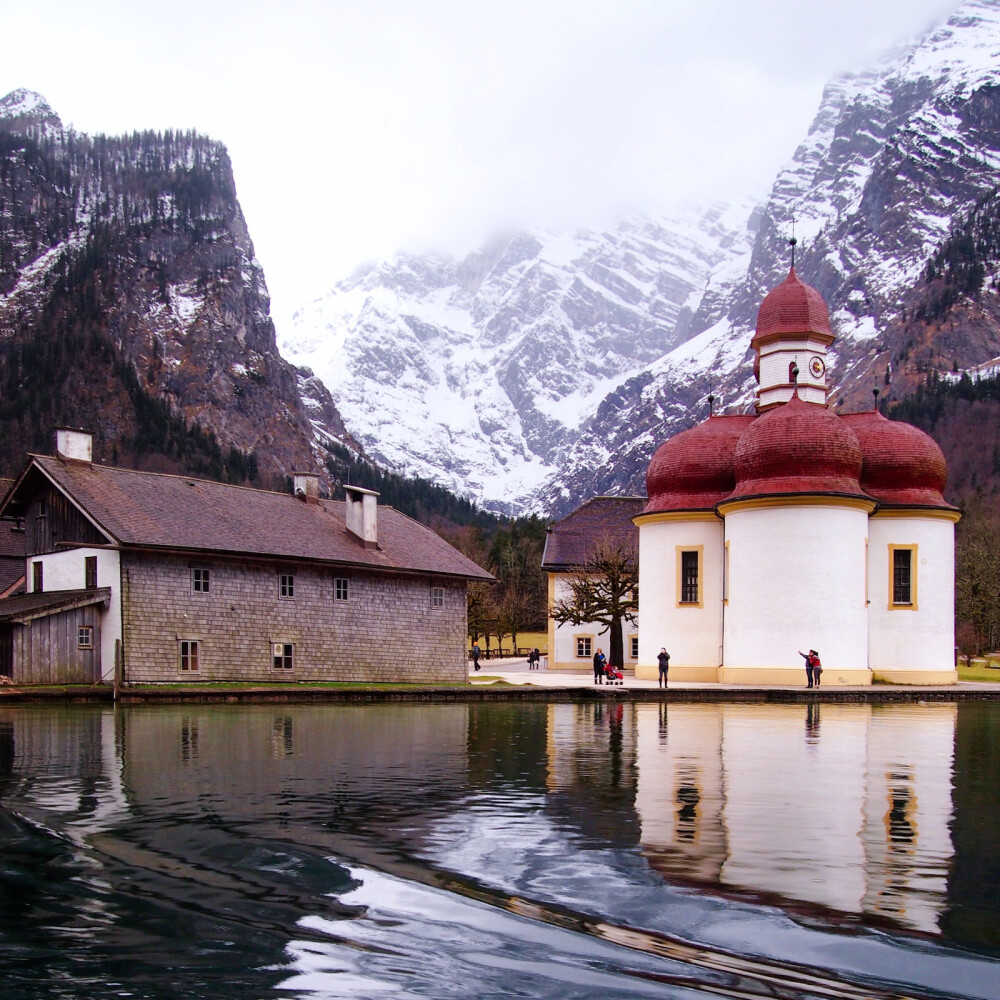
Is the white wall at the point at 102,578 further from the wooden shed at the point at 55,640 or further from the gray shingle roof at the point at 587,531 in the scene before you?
the gray shingle roof at the point at 587,531

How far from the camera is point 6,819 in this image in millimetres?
11328

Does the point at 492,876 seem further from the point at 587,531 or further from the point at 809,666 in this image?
the point at 587,531

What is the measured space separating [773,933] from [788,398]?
44.9 m

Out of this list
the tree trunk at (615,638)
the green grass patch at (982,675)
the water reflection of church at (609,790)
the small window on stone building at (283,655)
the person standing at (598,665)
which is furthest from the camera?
the tree trunk at (615,638)

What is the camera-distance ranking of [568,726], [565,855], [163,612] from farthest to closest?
[163,612] < [568,726] < [565,855]

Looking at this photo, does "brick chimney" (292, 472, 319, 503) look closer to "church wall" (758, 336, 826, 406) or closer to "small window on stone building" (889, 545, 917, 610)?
"church wall" (758, 336, 826, 406)

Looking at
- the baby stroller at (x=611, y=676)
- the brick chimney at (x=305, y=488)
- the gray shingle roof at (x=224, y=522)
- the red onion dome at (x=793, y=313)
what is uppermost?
the red onion dome at (x=793, y=313)

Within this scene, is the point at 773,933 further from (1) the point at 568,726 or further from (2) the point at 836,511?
(2) the point at 836,511

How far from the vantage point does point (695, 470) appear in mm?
48156

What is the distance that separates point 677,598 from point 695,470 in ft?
17.0

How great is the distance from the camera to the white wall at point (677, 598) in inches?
1843

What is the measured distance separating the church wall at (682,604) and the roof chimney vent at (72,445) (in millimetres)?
21963

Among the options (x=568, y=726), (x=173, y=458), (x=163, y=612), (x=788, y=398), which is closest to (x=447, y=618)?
(x=163, y=612)

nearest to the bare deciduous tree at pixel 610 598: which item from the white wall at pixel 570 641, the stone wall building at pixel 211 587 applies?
the white wall at pixel 570 641
